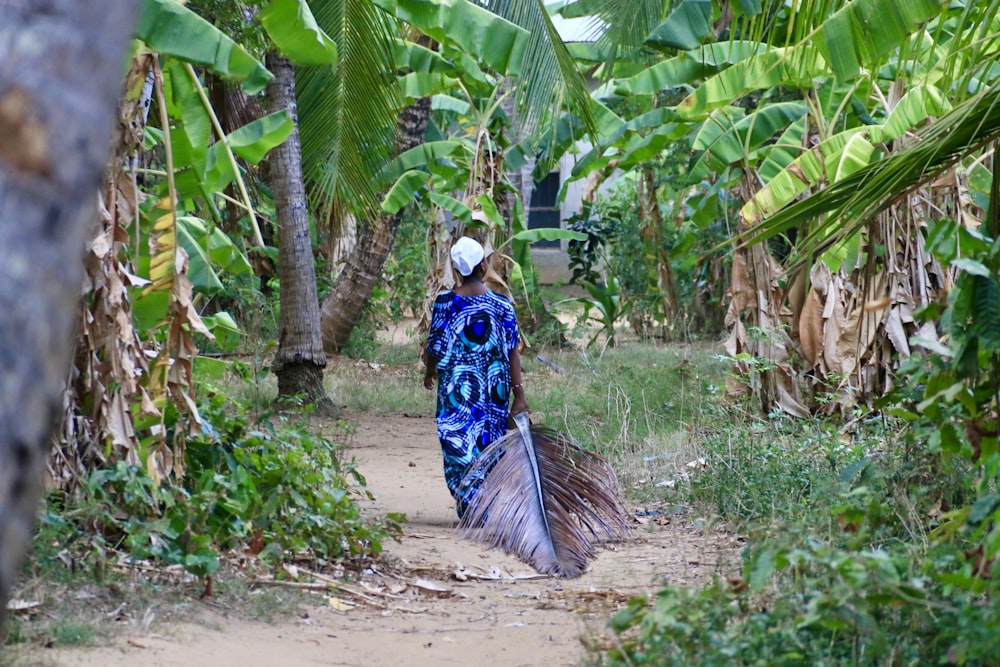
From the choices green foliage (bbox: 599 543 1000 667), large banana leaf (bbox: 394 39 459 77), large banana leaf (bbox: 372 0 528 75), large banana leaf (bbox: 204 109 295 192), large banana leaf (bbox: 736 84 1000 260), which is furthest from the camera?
large banana leaf (bbox: 394 39 459 77)

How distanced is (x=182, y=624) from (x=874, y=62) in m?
4.37

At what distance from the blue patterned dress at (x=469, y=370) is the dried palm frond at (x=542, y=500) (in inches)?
7.9

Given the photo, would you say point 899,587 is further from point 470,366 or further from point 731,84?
point 731,84

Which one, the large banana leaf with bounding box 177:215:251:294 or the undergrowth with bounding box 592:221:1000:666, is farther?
the large banana leaf with bounding box 177:215:251:294

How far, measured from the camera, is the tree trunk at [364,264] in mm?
11296

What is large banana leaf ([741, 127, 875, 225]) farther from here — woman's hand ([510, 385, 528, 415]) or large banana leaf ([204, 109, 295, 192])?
large banana leaf ([204, 109, 295, 192])

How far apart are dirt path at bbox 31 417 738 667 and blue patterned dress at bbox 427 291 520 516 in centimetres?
49

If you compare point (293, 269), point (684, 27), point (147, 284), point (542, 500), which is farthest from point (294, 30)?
point (293, 269)

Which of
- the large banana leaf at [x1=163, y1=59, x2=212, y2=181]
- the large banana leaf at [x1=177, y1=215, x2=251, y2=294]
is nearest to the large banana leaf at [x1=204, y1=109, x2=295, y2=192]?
the large banana leaf at [x1=163, y1=59, x2=212, y2=181]

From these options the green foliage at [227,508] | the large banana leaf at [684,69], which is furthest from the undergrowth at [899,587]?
the large banana leaf at [684,69]

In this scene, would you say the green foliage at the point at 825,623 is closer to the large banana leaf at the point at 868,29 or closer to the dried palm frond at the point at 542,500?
the dried palm frond at the point at 542,500

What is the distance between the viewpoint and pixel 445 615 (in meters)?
4.36

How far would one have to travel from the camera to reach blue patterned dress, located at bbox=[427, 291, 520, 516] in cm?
595

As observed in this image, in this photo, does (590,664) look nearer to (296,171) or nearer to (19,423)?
(19,423)
